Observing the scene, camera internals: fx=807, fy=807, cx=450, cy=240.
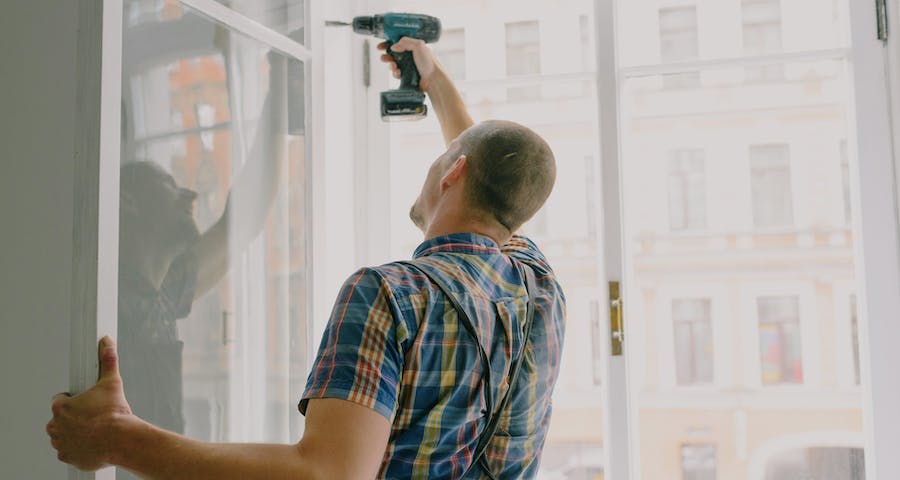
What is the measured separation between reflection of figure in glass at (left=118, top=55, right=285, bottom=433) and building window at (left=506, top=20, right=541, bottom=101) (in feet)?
3.03

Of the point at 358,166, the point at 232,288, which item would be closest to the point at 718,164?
the point at 358,166

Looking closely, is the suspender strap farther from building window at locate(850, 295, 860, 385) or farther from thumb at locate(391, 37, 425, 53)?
building window at locate(850, 295, 860, 385)

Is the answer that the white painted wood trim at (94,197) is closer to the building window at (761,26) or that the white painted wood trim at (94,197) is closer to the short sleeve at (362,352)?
the short sleeve at (362,352)

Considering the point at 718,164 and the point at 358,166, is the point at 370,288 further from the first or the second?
the point at 718,164

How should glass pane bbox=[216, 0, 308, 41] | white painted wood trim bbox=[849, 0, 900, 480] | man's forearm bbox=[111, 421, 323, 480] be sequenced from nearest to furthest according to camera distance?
man's forearm bbox=[111, 421, 323, 480] < glass pane bbox=[216, 0, 308, 41] < white painted wood trim bbox=[849, 0, 900, 480]

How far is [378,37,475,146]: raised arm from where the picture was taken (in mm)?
1931

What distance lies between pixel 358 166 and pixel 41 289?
1163mm

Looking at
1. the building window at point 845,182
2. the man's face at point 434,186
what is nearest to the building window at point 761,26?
the building window at point 845,182

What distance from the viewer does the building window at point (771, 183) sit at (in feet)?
9.02

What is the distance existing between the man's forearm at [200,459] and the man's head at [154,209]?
37 cm

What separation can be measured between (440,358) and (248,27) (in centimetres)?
86

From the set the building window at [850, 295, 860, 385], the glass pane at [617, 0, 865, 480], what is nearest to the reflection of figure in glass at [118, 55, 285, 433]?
the glass pane at [617, 0, 865, 480]

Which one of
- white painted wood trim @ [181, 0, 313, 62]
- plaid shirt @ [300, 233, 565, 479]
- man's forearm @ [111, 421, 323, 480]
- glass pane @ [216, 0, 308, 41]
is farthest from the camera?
glass pane @ [216, 0, 308, 41]

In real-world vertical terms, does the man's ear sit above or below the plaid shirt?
above
